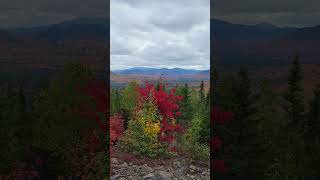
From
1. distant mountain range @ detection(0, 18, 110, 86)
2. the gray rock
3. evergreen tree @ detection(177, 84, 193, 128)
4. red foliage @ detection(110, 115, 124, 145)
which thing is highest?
distant mountain range @ detection(0, 18, 110, 86)

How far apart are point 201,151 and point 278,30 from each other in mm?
4841

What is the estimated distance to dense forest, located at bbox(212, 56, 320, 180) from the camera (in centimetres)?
1134

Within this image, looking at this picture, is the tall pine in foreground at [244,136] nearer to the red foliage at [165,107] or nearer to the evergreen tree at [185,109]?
the red foliage at [165,107]

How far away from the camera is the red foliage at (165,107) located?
631 inches

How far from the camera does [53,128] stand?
38.4ft

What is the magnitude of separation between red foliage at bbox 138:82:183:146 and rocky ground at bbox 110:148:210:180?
0.80 meters

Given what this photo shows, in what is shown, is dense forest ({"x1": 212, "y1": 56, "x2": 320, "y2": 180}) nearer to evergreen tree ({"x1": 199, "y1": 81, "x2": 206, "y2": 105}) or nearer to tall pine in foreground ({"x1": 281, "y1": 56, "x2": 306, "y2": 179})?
tall pine in foreground ({"x1": 281, "y1": 56, "x2": 306, "y2": 179})

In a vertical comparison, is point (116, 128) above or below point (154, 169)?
above

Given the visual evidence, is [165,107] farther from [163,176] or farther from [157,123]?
[163,176]

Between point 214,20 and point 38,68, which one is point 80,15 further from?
point 214,20

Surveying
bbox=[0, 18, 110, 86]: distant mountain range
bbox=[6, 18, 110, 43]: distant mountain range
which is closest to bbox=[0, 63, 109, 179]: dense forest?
bbox=[0, 18, 110, 86]: distant mountain range

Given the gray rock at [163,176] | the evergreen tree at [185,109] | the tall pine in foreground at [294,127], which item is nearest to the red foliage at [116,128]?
the gray rock at [163,176]

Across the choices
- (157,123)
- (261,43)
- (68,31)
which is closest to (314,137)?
(261,43)

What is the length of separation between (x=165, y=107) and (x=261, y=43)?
500cm
